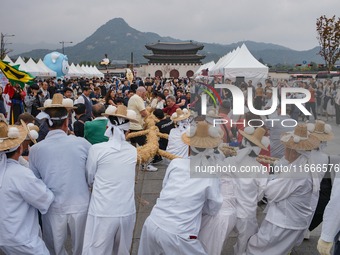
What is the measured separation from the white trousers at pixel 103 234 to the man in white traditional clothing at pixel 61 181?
16 cm

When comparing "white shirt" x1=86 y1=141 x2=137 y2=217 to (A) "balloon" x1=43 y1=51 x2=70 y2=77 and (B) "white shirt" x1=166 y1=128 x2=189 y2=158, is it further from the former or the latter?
(A) "balloon" x1=43 y1=51 x2=70 y2=77

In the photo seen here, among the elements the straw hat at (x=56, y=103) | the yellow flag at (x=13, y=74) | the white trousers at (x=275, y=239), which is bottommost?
the white trousers at (x=275, y=239)

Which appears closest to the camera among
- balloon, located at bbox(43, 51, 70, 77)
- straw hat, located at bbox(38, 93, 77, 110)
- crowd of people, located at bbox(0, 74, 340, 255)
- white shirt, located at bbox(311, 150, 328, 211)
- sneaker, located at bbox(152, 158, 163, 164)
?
crowd of people, located at bbox(0, 74, 340, 255)

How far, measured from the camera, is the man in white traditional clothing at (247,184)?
2.49 m

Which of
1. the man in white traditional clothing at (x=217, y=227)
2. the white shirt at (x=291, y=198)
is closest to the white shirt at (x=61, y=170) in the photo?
the man in white traditional clothing at (x=217, y=227)

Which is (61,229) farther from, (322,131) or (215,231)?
(322,131)

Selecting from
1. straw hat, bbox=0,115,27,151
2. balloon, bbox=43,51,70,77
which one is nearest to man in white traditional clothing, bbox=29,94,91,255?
straw hat, bbox=0,115,27,151

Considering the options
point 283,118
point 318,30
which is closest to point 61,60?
point 318,30

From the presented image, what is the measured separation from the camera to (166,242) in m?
2.06

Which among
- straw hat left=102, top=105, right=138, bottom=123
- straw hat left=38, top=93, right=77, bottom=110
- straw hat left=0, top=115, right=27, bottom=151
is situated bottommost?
straw hat left=0, top=115, right=27, bottom=151

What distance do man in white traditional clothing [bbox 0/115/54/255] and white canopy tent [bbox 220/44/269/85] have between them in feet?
39.2

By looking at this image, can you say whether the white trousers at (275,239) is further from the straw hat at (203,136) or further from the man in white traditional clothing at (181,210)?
the straw hat at (203,136)

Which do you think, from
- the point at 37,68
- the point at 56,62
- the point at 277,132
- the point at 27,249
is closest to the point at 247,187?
the point at 27,249

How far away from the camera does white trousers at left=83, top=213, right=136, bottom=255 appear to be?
2.15 meters
